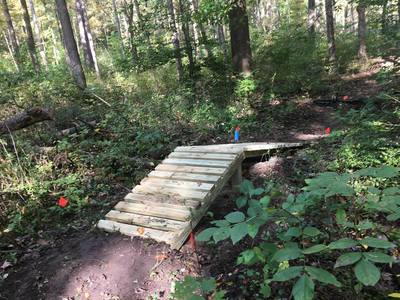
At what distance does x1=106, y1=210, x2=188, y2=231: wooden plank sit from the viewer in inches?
159

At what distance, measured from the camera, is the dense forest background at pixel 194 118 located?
455 cm

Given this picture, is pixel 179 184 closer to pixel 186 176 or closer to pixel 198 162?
pixel 186 176

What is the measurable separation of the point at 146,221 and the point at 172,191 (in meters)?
0.68

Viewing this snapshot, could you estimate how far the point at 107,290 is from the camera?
3.29m

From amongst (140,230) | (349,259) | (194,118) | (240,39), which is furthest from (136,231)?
(240,39)

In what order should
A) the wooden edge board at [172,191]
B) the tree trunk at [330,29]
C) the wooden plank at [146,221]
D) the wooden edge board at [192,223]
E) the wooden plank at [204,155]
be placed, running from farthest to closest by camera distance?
the tree trunk at [330,29], the wooden plank at [204,155], the wooden edge board at [172,191], the wooden plank at [146,221], the wooden edge board at [192,223]

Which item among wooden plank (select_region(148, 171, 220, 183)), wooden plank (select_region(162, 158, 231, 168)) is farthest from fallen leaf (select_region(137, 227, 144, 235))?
wooden plank (select_region(162, 158, 231, 168))

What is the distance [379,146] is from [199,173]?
106 inches

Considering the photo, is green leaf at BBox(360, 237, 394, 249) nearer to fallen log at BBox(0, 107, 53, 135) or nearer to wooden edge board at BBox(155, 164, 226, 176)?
wooden edge board at BBox(155, 164, 226, 176)

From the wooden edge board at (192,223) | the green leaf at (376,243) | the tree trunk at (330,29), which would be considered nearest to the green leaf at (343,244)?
the green leaf at (376,243)

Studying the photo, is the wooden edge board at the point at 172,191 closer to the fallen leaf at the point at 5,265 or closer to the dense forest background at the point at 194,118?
the dense forest background at the point at 194,118

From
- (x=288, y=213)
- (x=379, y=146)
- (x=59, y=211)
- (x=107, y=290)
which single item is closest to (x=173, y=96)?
(x=59, y=211)

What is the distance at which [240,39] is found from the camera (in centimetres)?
1041

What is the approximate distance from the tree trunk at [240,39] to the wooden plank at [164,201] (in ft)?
22.9
